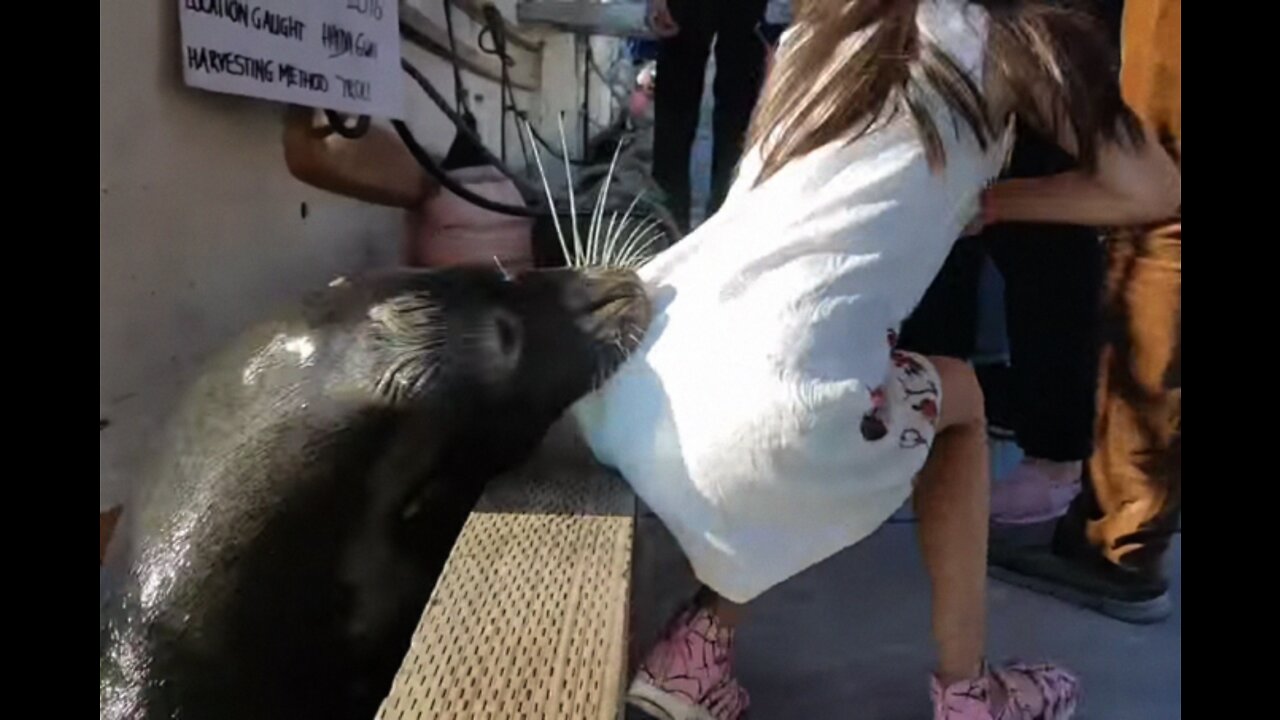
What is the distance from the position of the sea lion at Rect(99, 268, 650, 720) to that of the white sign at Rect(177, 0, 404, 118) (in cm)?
19

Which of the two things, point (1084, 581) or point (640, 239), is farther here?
point (1084, 581)

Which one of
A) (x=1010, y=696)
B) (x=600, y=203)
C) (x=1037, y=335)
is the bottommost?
(x=1010, y=696)

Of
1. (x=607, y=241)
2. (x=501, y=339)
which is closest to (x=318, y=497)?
(x=501, y=339)

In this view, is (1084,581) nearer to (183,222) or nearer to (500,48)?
(500,48)

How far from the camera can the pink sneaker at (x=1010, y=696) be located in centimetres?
104

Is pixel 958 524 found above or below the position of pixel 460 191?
below

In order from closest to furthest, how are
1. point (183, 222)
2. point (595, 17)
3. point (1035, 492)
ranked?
point (183, 222) < point (595, 17) < point (1035, 492)

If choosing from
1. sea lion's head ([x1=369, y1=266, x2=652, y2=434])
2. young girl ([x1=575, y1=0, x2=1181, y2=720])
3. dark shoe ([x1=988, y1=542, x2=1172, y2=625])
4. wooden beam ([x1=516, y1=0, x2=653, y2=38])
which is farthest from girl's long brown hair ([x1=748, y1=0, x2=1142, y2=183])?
dark shoe ([x1=988, y1=542, x2=1172, y2=625])

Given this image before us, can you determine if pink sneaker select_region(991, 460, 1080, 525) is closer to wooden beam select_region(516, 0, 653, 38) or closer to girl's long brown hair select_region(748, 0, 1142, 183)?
girl's long brown hair select_region(748, 0, 1142, 183)

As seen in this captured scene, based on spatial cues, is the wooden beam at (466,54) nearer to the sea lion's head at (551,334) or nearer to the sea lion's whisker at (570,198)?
Result: the sea lion's whisker at (570,198)

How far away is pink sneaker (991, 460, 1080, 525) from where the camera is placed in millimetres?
1102

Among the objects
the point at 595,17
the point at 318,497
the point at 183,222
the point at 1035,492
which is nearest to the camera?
the point at 318,497

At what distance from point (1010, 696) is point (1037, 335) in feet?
0.88

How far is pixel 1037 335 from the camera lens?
1.08 m
